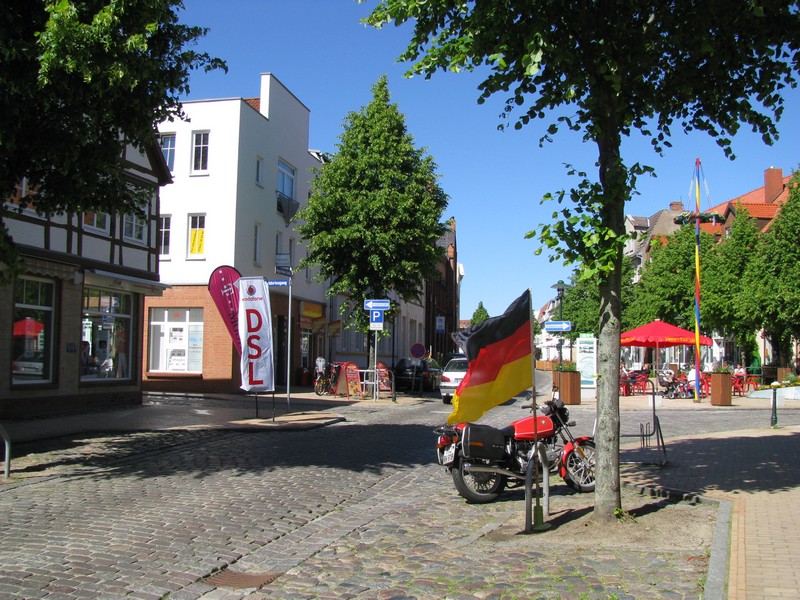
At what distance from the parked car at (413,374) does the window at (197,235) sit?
9.78 m

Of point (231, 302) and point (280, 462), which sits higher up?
point (231, 302)

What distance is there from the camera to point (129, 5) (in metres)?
9.52

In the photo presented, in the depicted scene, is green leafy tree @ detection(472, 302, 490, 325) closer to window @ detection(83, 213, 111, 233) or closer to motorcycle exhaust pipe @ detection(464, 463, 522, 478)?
window @ detection(83, 213, 111, 233)

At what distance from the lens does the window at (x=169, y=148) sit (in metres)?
28.1

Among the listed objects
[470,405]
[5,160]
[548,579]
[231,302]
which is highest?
[5,160]

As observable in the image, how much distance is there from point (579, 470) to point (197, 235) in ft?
70.0

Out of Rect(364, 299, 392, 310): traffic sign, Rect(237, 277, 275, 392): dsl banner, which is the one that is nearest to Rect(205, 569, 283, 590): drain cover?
Rect(237, 277, 275, 392): dsl banner

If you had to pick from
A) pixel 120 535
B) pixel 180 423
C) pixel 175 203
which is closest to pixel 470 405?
pixel 120 535

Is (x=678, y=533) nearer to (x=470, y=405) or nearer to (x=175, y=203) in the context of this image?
(x=470, y=405)

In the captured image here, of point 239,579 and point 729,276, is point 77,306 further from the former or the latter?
point 729,276

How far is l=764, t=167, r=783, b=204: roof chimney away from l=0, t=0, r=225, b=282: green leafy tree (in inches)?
2231

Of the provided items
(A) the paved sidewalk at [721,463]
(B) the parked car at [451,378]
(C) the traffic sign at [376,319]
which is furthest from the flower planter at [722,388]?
(C) the traffic sign at [376,319]

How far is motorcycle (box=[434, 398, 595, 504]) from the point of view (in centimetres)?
834

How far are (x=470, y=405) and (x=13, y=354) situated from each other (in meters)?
13.0
